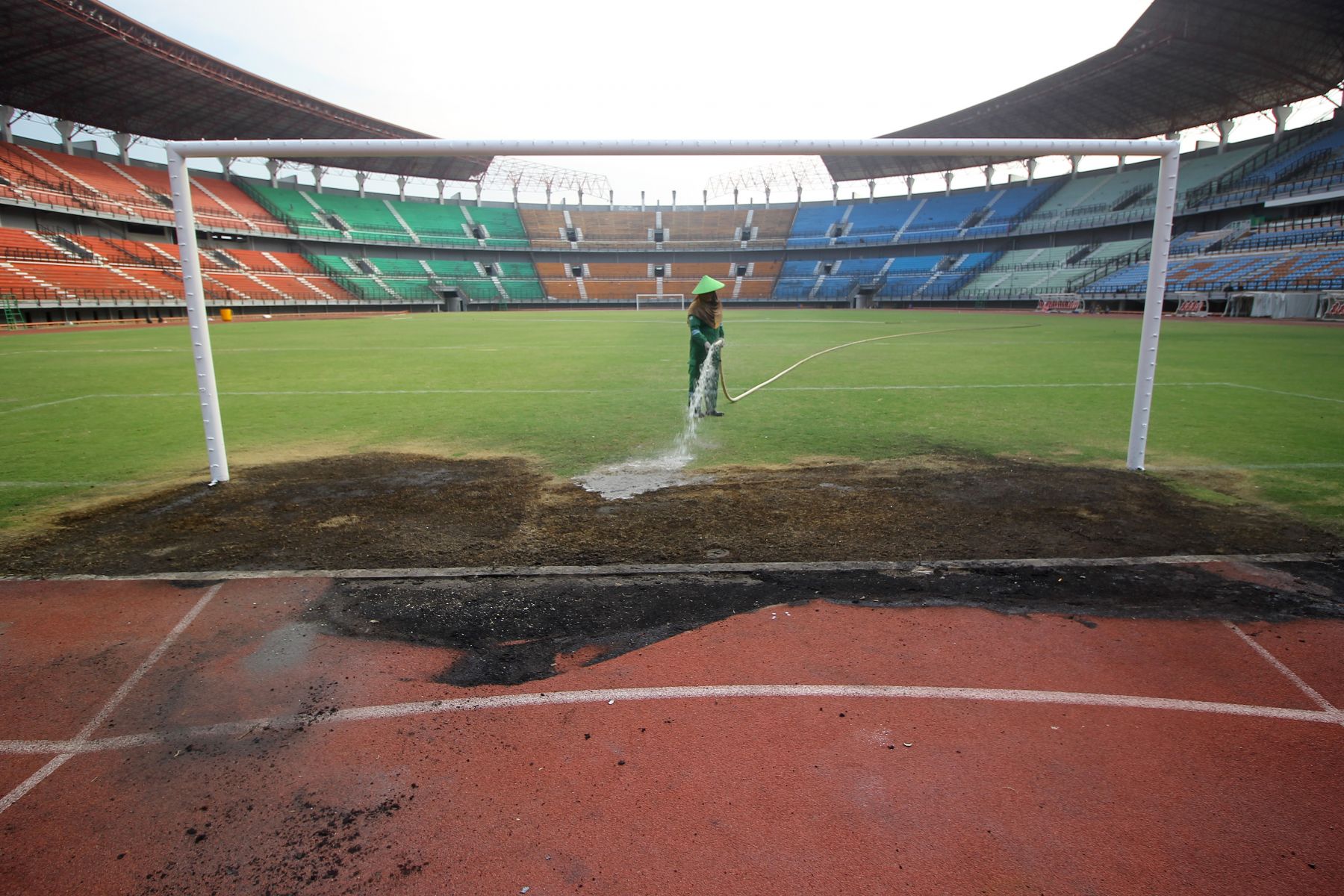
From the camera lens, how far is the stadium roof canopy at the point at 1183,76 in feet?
109

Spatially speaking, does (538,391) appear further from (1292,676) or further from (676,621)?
(1292,676)

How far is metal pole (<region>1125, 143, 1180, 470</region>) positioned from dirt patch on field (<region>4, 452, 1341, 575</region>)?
1.37 feet

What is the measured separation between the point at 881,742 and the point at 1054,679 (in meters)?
1.04

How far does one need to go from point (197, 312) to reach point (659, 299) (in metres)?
67.8

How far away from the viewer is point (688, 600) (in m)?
4.05

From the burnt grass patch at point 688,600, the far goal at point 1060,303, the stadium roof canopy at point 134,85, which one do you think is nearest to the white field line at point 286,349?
the stadium roof canopy at point 134,85

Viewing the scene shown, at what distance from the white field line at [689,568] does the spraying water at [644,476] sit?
158cm

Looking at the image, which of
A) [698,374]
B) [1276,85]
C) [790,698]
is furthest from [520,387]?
[1276,85]

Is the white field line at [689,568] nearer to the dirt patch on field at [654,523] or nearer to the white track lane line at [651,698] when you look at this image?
the dirt patch on field at [654,523]

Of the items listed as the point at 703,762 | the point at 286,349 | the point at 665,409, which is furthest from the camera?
the point at 286,349

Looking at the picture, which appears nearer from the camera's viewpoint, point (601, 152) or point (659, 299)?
point (601, 152)

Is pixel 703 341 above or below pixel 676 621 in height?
above

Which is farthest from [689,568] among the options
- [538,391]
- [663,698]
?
[538,391]

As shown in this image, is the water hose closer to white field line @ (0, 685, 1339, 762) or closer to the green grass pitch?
the green grass pitch
